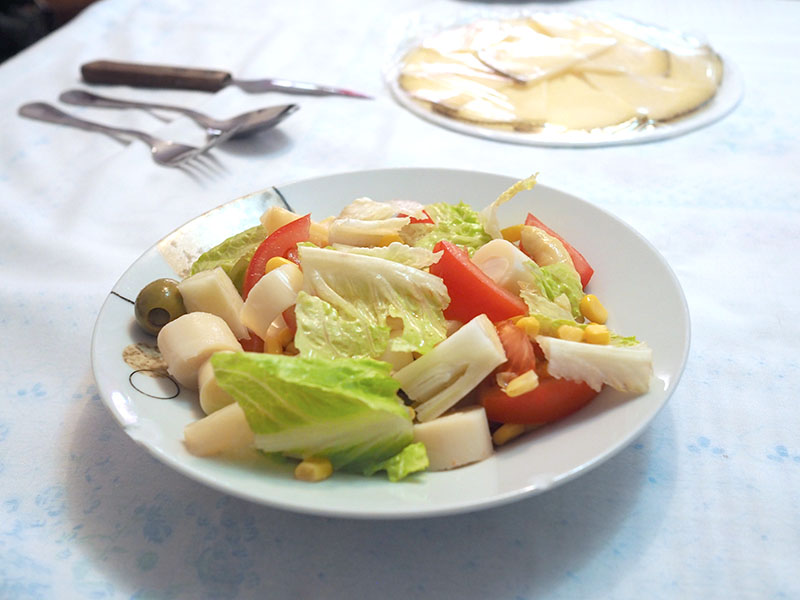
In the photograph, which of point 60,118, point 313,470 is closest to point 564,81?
point 60,118

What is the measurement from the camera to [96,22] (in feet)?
11.1

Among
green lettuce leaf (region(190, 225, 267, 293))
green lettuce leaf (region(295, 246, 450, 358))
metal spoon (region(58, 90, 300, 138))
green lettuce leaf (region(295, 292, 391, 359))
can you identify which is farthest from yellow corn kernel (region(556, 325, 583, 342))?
metal spoon (region(58, 90, 300, 138))

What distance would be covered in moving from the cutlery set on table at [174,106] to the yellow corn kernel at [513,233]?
3.91 feet

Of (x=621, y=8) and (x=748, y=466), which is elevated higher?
(x=621, y=8)

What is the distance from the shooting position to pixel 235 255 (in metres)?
1.65

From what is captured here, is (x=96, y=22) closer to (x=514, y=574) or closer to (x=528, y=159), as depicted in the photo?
(x=528, y=159)

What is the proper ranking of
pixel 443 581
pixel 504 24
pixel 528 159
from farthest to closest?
pixel 504 24 → pixel 528 159 → pixel 443 581

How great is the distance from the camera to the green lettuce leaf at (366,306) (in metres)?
1.29

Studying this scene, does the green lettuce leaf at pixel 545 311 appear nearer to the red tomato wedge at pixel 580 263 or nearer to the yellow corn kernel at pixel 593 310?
the yellow corn kernel at pixel 593 310

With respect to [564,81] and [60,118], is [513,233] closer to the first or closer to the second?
[564,81]

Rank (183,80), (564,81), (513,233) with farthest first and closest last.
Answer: (183,80), (564,81), (513,233)

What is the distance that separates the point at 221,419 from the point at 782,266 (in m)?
1.57

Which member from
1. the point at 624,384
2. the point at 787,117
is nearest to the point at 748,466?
the point at 624,384

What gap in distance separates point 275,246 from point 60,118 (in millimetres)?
1658
